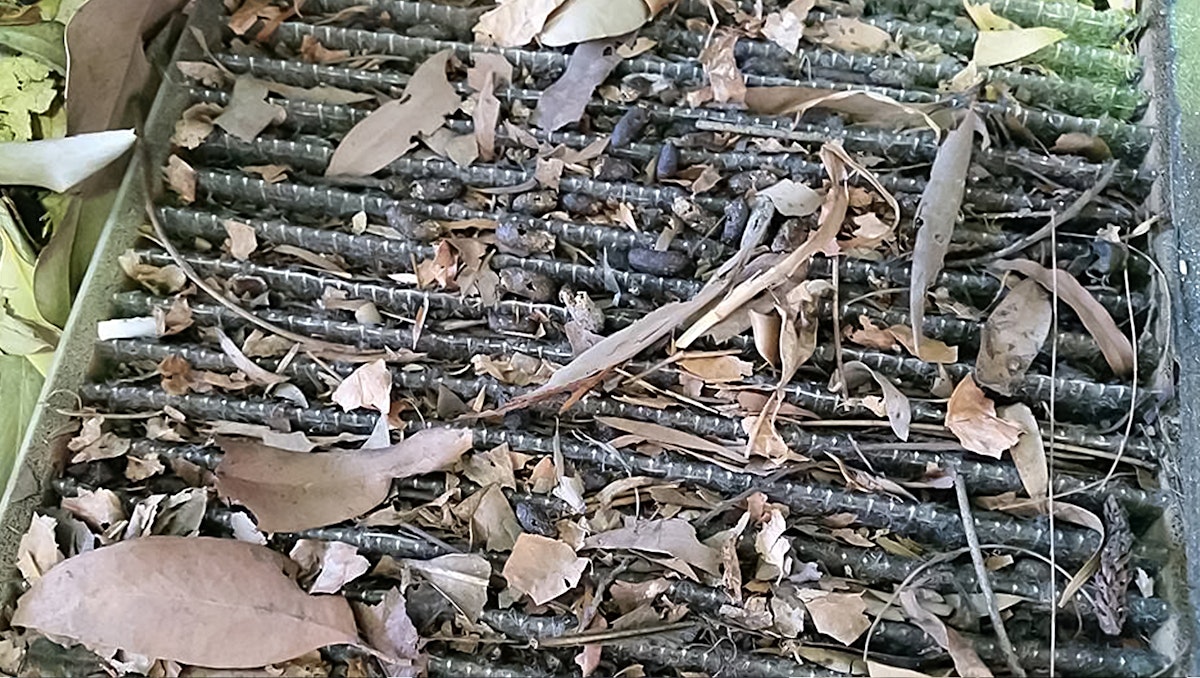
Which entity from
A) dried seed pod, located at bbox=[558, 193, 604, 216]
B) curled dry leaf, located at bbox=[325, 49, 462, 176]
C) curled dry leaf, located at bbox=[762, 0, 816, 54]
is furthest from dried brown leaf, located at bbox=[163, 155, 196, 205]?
curled dry leaf, located at bbox=[762, 0, 816, 54]

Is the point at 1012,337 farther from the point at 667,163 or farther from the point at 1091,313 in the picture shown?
the point at 667,163

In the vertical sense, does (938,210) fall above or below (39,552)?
above

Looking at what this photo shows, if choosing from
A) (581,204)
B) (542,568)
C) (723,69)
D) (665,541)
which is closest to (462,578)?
(542,568)

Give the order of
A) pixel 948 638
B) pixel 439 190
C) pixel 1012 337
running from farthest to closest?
pixel 439 190, pixel 1012 337, pixel 948 638

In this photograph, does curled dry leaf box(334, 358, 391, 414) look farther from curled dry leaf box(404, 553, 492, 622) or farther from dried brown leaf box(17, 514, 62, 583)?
dried brown leaf box(17, 514, 62, 583)

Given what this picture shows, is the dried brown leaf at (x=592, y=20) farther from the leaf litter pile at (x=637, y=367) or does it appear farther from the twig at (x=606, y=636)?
the twig at (x=606, y=636)

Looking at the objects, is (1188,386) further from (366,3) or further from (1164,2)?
(366,3)
